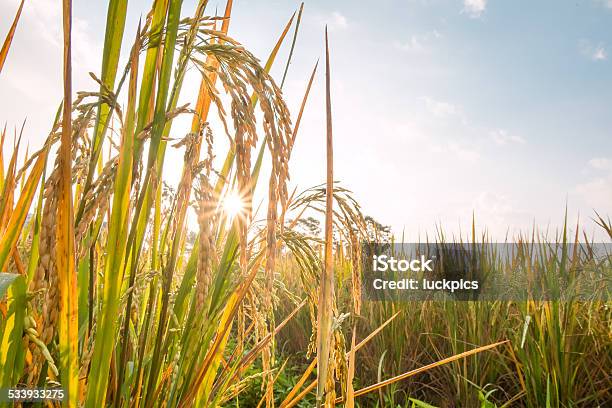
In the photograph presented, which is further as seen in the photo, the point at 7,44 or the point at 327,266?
the point at 7,44

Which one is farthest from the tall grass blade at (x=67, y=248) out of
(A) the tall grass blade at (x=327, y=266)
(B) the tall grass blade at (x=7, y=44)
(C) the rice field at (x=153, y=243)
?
(B) the tall grass blade at (x=7, y=44)

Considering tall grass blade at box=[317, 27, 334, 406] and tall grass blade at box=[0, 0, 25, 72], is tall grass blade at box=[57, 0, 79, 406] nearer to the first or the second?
tall grass blade at box=[317, 27, 334, 406]

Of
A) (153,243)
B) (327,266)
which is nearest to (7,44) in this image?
(153,243)

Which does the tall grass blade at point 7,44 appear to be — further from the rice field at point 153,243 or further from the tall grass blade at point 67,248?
the tall grass blade at point 67,248

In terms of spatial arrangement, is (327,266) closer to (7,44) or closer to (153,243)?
(153,243)

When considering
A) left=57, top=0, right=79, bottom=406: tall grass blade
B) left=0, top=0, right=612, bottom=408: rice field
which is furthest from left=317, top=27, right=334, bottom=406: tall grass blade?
left=57, top=0, right=79, bottom=406: tall grass blade

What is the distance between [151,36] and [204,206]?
31 cm

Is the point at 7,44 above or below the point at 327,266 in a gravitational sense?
above

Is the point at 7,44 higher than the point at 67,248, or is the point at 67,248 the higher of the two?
the point at 7,44

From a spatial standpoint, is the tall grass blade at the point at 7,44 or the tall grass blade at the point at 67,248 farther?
the tall grass blade at the point at 7,44

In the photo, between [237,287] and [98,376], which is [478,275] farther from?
[98,376]

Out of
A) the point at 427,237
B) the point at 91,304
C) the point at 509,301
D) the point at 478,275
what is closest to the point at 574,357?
the point at 509,301

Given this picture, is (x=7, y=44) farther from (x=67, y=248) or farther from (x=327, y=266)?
(x=327, y=266)

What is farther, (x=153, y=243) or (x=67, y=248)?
(x=153, y=243)
